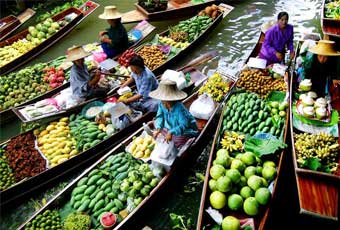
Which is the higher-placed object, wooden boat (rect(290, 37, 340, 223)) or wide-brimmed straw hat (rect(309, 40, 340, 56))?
wide-brimmed straw hat (rect(309, 40, 340, 56))

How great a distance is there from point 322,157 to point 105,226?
2912 millimetres

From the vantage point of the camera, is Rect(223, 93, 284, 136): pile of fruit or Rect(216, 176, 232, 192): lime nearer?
Rect(216, 176, 232, 192): lime

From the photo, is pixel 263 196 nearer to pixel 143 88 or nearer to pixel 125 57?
pixel 143 88

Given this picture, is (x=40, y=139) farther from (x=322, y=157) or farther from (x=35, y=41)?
(x=322, y=157)

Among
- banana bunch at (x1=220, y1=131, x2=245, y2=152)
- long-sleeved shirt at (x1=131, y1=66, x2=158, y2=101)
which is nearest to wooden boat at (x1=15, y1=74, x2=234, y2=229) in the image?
banana bunch at (x1=220, y1=131, x2=245, y2=152)

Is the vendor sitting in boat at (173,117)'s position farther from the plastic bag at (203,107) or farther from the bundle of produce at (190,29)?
the bundle of produce at (190,29)

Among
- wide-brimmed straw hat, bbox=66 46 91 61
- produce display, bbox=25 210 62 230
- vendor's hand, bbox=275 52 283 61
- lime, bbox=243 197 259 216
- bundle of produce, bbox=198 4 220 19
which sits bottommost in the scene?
produce display, bbox=25 210 62 230

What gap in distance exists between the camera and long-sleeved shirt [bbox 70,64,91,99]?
251 inches

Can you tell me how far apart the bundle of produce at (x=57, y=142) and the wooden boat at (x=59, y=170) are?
5.0 inches

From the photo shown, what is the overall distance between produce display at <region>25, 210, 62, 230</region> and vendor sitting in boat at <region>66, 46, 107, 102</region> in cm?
233

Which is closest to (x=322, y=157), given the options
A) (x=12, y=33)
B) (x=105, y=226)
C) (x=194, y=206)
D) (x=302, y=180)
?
(x=302, y=180)

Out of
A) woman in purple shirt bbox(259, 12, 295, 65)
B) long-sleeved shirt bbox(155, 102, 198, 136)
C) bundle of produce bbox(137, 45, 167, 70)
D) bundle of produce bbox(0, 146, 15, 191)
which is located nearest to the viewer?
long-sleeved shirt bbox(155, 102, 198, 136)

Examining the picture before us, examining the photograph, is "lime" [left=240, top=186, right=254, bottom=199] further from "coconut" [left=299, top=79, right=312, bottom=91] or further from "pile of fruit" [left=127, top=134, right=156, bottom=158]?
"coconut" [left=299, top=79, right=312, bottom=91]

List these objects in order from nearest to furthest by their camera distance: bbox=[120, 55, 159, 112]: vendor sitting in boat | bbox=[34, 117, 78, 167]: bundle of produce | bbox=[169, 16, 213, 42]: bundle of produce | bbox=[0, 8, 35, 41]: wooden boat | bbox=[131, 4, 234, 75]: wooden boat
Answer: bbox=[34, 117, 78, 167]: bundle of produce, bbox=[120, 55, 159, 112]: vendor sitting in boat, bbox=[131, 4, 234, 75]: wooden boat, bbox=[169, 16, 213, 42]: bundle of produce, bbox=[0, 8, 35, 41]: wooden boat
